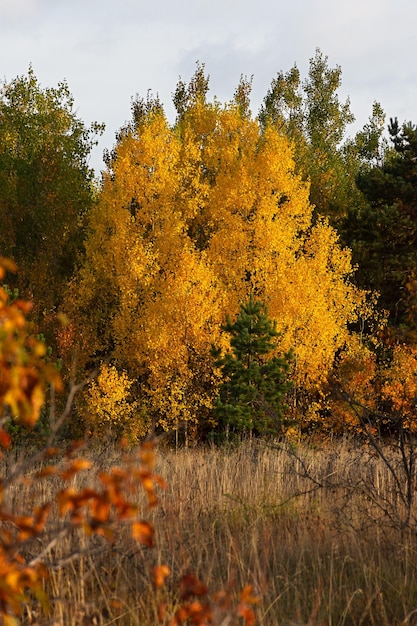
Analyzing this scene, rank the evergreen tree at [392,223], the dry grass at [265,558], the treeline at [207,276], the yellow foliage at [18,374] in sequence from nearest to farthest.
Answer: the yellow foliage at [18,374] → the dry grass at [265,558] → the treeline at [207,276] → the evergreen tree at [392,223]

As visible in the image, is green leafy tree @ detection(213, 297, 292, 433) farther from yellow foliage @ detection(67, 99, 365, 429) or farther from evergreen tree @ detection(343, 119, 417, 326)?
evergreen tree @ detection(343, 119, 417, 326)

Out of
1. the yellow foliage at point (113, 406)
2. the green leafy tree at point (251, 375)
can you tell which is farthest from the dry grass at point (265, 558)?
the yellow foliage at point (113, 406)

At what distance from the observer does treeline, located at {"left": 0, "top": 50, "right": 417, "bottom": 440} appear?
1894 centimetres

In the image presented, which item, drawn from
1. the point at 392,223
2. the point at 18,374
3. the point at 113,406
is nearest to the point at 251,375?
the point at 113,406

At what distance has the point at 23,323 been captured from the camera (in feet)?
6.50

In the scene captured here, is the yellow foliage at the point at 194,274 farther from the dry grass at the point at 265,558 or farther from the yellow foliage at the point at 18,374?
the yellow foliage at the point at 18,374

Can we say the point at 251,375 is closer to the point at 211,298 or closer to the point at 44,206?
the point at 211,298

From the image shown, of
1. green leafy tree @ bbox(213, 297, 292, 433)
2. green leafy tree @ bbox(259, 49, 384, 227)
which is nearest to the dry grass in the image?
green leafy tree @ bbox(213, 297, 292, 433)

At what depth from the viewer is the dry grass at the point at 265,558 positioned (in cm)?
437

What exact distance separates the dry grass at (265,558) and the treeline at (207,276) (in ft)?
27.1

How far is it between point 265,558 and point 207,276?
48.1 ft

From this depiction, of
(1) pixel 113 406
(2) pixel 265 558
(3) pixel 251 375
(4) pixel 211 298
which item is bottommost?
(2) pixel 265 558

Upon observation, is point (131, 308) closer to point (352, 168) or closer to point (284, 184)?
point (284, 184)

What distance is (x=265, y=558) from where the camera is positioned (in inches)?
165
